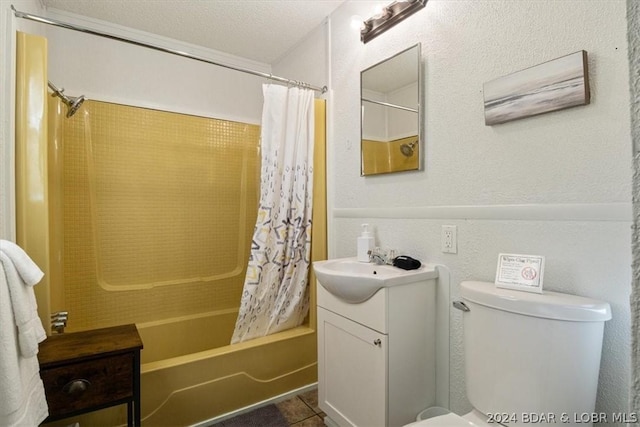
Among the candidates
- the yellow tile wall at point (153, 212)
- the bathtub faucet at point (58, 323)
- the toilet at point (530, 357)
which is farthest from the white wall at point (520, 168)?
the bathtub faucet at point (58, 323)

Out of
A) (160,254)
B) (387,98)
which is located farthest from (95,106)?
(387,98)

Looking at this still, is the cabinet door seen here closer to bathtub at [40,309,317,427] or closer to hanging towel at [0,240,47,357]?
bathtub at [40,309,317,427]

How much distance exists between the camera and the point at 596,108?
3.22 ft

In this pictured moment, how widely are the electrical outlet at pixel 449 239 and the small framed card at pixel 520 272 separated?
0.23 m

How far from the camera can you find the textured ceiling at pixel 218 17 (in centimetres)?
200

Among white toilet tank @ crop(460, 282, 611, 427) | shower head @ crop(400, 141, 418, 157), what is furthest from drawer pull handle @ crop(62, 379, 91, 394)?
shower head @ crop(400, 141, 418, 157)

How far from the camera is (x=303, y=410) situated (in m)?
1.82

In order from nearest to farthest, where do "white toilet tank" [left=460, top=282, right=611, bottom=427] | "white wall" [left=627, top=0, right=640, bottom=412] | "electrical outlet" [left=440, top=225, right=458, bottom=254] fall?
"white wall" [left=627, top=0, right=640, bottom=412]
"white toilet tank" [left=460, top=282, right=611, bottom=427]
"electrical outlet" [left=440, top=225, right=458, bottom=254]

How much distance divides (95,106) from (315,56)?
1532mm

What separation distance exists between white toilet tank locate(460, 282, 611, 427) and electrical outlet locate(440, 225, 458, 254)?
30 centimetres

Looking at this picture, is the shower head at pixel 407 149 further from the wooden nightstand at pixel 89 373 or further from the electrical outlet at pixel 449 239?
the wooden nightstand at pixel 89 373

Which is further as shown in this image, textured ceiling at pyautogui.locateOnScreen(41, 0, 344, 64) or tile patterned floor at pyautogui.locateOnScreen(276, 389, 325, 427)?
textured ceiling at pyautogui.locateOnScreen(41, 0, 344, 64)

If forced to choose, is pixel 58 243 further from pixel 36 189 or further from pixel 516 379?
pixel 516 379

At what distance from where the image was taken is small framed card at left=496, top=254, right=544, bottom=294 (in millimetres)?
1028
